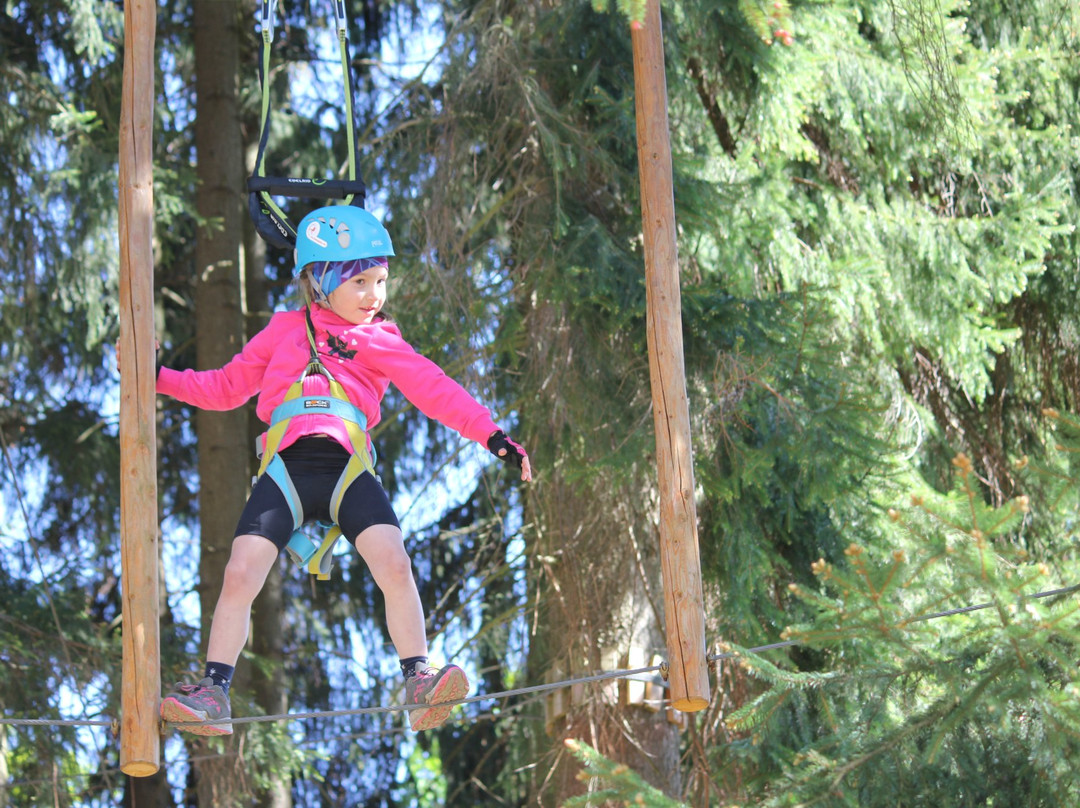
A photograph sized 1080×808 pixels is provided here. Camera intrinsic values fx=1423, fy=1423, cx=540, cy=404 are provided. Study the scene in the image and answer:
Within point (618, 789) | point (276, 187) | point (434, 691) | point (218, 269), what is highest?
point (218, 269)

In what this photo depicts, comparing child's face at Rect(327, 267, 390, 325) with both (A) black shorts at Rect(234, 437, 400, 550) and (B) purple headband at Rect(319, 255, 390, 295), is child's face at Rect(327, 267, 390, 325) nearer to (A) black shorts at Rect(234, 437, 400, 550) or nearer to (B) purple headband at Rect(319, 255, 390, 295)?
(B) purple headband at Rect(319, 255, 390, 295)

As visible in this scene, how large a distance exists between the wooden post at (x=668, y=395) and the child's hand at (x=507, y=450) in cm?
49

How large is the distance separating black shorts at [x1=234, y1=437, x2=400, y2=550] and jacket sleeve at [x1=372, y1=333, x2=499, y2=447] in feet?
1.03

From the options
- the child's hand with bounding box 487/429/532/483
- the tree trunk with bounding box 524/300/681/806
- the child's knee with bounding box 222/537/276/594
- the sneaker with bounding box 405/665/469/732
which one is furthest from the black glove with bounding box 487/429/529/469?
the tree trunk with bounding box 524/300/681/806

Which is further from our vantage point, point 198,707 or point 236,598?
point 236,598

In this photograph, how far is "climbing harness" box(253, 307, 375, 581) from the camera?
15.5 ft

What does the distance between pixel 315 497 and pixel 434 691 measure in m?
0.78

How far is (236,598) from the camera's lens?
451 centimetres

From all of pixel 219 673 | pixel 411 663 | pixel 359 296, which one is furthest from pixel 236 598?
pixel 359 296

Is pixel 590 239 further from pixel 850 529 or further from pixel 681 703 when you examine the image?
pixel 681 703

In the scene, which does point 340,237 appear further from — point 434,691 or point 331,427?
point 434,691

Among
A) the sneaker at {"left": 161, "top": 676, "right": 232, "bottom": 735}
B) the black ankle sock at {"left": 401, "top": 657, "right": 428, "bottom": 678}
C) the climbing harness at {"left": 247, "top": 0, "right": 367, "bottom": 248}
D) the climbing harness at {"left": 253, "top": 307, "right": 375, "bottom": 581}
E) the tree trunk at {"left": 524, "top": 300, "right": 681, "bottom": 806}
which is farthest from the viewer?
the tree trunk at {"left": 524, "top": 300, "right": 681, "bottom": 806}

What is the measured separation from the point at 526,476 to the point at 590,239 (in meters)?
2.69

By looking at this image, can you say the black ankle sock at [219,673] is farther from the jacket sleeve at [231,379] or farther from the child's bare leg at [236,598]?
the jacket sleeve at [231,379]
